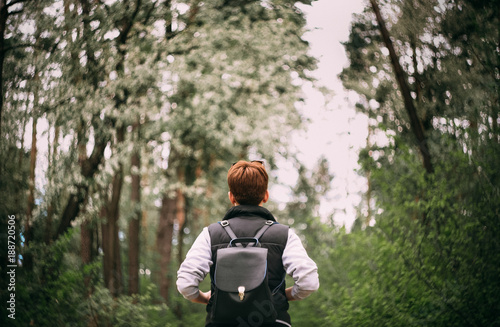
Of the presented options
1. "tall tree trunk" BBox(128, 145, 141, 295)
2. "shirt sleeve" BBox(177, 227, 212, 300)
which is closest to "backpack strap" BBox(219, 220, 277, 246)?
"shirt sleeve" BBox(177, 227, 212, 300)

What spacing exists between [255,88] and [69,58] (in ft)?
16.3

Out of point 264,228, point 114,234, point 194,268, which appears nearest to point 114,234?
point 114,234

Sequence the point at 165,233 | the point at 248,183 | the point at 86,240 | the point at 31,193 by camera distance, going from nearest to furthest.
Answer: the point at 248,183
the point at 31,193
the point at 86,240
the point at 165,233

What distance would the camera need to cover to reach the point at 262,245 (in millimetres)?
2701

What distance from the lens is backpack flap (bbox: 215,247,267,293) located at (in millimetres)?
2602

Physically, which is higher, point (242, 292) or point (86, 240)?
point (242, 292)

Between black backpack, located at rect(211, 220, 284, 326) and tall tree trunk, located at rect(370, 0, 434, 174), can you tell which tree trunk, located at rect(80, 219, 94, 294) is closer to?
tall tree trunk, located at rect(370, 0, 434, 174)

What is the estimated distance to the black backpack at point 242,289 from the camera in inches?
101

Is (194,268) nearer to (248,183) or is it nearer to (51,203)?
(248,183)

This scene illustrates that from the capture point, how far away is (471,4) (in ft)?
16.0

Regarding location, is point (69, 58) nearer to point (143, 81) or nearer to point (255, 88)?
point (143, 81)

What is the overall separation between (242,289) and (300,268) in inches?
14.0

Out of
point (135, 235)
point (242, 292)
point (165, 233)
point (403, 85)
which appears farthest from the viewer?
point (165, 233)

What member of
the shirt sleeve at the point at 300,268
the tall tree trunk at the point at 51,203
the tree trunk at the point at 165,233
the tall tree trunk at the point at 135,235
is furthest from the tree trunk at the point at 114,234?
the shirt sleeve at the point at 300,268
